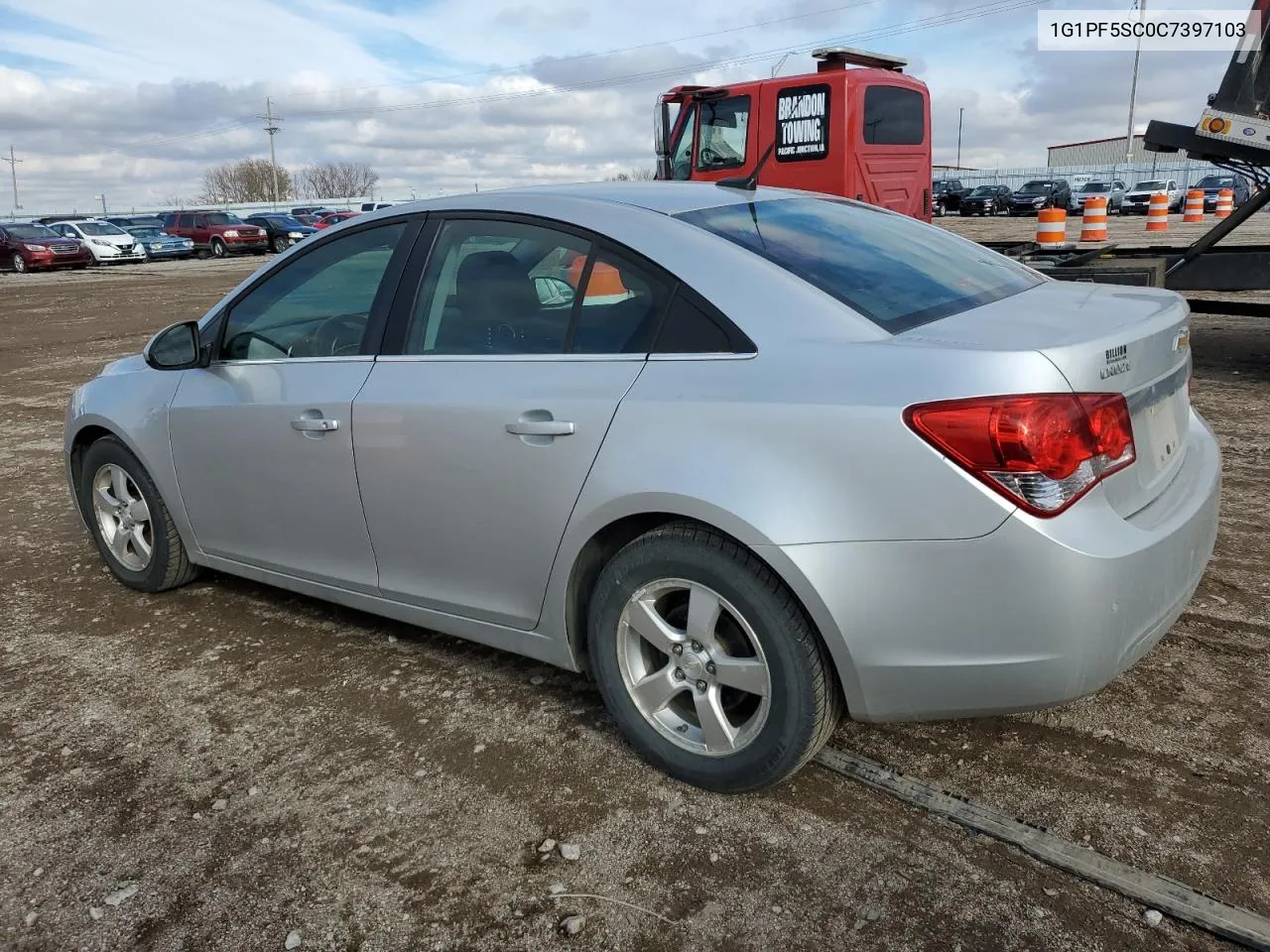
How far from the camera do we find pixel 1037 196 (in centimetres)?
3947

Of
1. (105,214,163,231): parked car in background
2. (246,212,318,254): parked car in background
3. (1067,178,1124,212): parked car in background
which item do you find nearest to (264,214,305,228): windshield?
(246,212,318,254): parked car in background

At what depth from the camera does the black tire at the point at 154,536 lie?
4199 millimetres

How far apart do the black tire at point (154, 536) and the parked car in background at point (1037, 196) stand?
39546 mm

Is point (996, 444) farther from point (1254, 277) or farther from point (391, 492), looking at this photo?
point (1254, 277)

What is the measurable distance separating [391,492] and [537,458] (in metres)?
0.62

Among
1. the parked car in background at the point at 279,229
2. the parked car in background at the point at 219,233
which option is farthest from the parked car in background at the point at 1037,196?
the parked car in background at the point at 219,233

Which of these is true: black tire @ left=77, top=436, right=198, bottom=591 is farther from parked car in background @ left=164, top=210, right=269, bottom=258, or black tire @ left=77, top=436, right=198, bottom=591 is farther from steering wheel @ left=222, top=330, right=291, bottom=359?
parked car in background @ left=164, top=210, right=269, bottom=258

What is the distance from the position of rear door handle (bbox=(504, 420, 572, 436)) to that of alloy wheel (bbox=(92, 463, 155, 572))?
7.12 feet

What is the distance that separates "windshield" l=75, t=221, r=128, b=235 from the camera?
33938 mm

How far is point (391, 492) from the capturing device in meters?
3.21

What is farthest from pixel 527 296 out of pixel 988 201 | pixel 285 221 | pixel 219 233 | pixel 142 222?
pixel 142 222

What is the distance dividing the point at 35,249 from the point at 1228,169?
3257 cm

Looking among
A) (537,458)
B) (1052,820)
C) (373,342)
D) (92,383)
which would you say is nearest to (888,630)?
(1052,820)

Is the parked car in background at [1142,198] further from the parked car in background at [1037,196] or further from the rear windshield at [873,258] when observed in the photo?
the rear windshield at [873,258]
